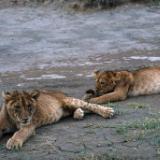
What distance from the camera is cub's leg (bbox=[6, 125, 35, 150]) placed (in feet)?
17.8

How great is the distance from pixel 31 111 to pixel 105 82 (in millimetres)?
1949

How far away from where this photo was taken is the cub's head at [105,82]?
25.1 feet

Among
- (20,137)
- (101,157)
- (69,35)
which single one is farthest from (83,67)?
(101,157)

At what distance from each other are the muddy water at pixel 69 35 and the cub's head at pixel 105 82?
2072mm

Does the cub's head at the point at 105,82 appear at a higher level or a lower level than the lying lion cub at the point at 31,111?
lower

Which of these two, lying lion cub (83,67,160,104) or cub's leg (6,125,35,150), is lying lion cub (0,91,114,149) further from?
lying lion cub (83,67,160,104)

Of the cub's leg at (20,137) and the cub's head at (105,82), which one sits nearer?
the cub's leg at (20,137)

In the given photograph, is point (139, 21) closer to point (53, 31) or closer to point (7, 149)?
point (53, 31)

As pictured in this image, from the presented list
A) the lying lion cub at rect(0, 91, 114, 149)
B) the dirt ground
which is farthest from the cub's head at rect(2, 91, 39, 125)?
the dirt ground

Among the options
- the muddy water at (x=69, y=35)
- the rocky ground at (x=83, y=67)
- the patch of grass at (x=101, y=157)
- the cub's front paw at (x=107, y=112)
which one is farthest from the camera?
the muddy water at (x=69, y=35)

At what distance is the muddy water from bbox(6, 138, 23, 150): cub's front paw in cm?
422

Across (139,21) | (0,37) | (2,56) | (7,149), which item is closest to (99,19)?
(139,21)

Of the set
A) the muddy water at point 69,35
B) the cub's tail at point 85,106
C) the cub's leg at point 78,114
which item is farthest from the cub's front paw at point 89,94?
the muddy water at point 69,35

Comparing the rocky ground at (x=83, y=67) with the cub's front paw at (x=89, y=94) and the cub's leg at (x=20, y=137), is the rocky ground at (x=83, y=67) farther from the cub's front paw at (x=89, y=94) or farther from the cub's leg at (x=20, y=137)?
the cub's front paw at (x=89, y=94)
